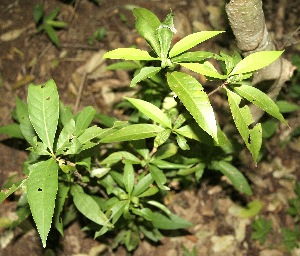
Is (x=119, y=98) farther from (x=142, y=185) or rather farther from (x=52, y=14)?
(x=142, y=185)

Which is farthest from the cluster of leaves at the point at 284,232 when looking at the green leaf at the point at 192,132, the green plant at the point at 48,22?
the green plant at the point at 48,22

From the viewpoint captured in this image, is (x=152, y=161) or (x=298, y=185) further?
(x=298, y=185)

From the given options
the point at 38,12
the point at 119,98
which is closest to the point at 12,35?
the point at 38,12

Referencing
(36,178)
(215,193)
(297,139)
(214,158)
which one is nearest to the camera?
(36,178)

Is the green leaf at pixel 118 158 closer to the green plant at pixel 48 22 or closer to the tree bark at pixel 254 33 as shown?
the tree bark at pixel 254 33

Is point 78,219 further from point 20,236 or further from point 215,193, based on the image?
point 215,193

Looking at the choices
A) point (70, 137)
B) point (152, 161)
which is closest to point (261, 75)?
point (152, 161)

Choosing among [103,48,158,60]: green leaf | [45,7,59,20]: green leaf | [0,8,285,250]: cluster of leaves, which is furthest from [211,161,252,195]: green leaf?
[45,7,59,20]: green leaf
